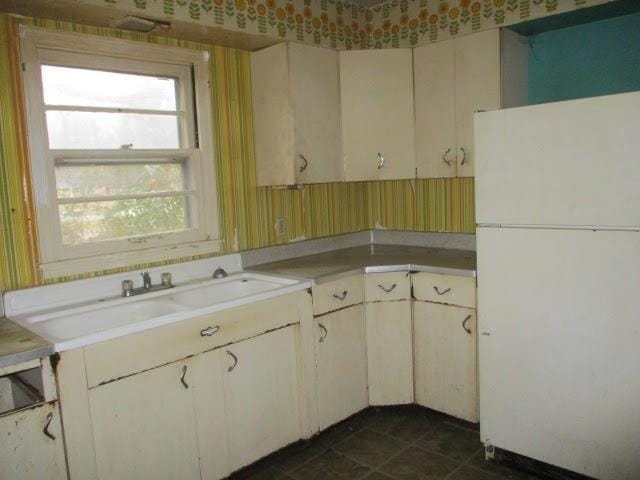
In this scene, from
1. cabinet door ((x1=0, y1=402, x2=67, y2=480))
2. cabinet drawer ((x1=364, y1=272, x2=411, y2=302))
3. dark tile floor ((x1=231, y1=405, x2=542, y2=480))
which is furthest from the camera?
cabinet drawer ((x1=364, y1=272, x2=411, y2=302))

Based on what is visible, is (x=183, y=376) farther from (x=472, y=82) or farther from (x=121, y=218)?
(x=472, y=82)

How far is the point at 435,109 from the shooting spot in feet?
9.89

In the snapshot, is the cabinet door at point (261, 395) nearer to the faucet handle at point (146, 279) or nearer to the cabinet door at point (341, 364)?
the cabinet door at point (341, 364)

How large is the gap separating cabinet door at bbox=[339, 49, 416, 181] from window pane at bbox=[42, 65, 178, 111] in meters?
1.00

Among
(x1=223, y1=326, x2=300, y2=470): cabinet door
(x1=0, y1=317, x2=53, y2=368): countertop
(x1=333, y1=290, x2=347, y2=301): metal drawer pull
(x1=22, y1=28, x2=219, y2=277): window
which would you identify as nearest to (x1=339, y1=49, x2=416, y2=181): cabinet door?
(x1=333, y1=290, x2=347, y2=301): metal drawer pull

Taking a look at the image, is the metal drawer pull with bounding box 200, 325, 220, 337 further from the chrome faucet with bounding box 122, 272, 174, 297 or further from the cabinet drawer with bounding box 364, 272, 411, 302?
the cabinet drawer with bounding box 364, 272, 411, 302

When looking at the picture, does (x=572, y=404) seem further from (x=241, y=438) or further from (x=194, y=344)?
(x=194, y=344)

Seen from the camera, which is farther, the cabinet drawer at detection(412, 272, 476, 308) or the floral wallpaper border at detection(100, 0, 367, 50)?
the cabinet drawer at detection(412, 272, 476, 308)

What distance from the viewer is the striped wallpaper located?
2156mm

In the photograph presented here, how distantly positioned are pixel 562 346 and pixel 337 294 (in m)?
1.09

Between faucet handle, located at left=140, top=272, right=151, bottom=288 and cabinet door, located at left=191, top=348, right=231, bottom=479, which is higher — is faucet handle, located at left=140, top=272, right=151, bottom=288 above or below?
above

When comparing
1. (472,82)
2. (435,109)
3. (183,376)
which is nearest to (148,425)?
(183,376)

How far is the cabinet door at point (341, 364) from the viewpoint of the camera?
8.89 ft

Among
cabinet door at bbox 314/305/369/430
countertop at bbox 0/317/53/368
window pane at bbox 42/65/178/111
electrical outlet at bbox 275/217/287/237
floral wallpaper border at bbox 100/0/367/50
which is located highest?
floral wallpaper border at bbox 100/0/367/50
